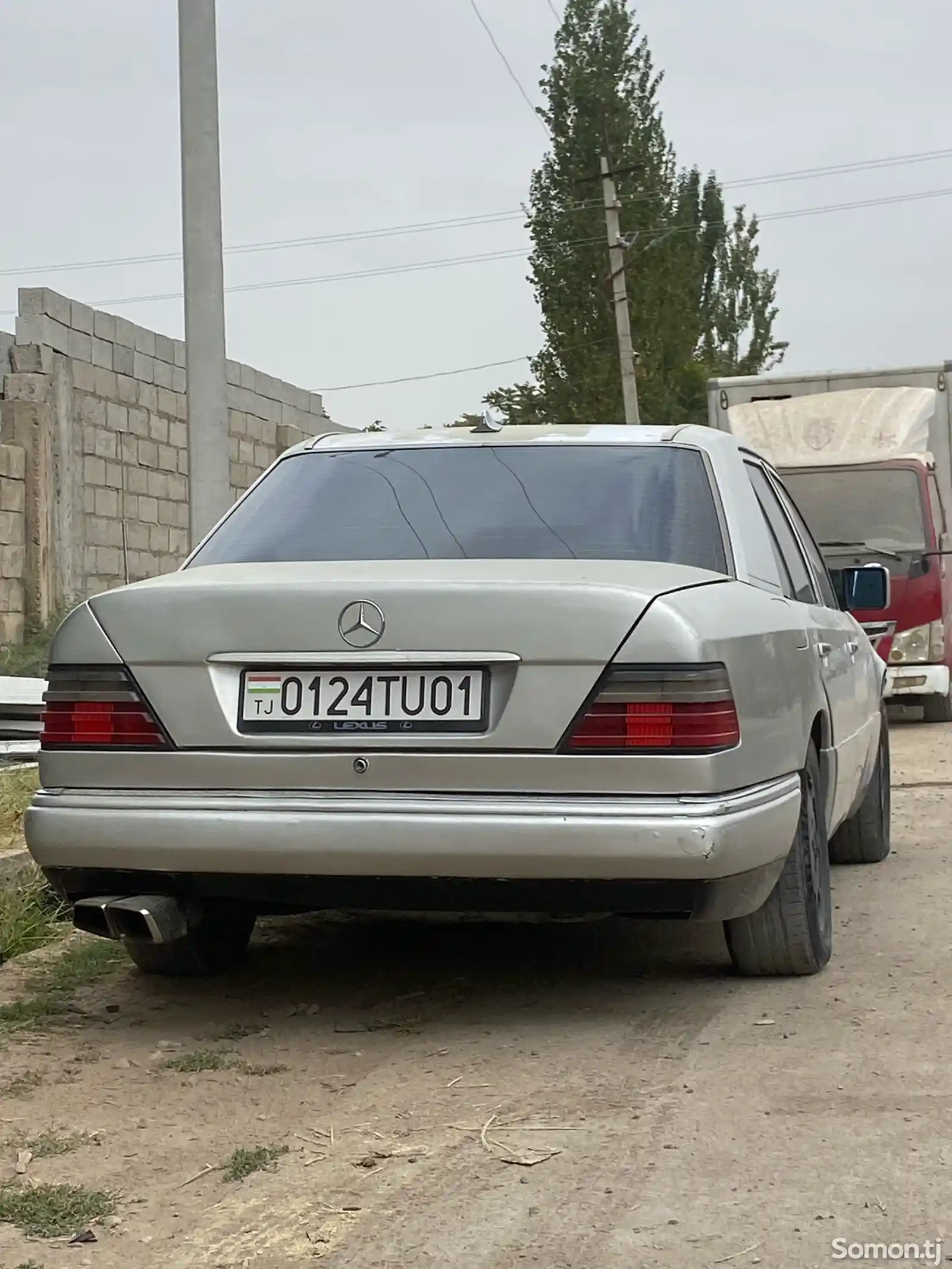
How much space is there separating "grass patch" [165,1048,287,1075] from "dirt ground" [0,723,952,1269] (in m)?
0.02

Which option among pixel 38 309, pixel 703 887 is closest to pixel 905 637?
pixel 38 309

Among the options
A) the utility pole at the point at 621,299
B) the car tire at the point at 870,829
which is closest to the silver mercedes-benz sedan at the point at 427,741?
the car tire at the point at 870,829

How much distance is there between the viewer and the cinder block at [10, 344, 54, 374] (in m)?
13.0

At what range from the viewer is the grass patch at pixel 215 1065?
439 cm

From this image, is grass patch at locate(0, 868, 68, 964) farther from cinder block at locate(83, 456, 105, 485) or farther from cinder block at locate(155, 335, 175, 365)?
cinder block at locate(155, 335, 175, 365)

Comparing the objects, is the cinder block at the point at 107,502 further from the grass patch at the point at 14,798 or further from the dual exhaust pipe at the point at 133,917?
the dual exhaust pipe at the point at 133,917

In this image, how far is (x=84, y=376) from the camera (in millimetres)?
13594

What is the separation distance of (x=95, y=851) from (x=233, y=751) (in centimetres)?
41

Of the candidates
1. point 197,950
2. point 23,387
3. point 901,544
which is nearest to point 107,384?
point 23,387

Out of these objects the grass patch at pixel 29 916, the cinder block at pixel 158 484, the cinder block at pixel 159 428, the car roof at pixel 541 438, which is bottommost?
the grass patch at pixel 29 916

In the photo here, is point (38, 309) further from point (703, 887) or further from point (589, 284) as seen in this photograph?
point (589, 284)

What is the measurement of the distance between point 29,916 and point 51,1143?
2.26 metres

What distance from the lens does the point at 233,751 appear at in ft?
14.6

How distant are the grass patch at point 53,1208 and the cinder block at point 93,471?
1047cm
